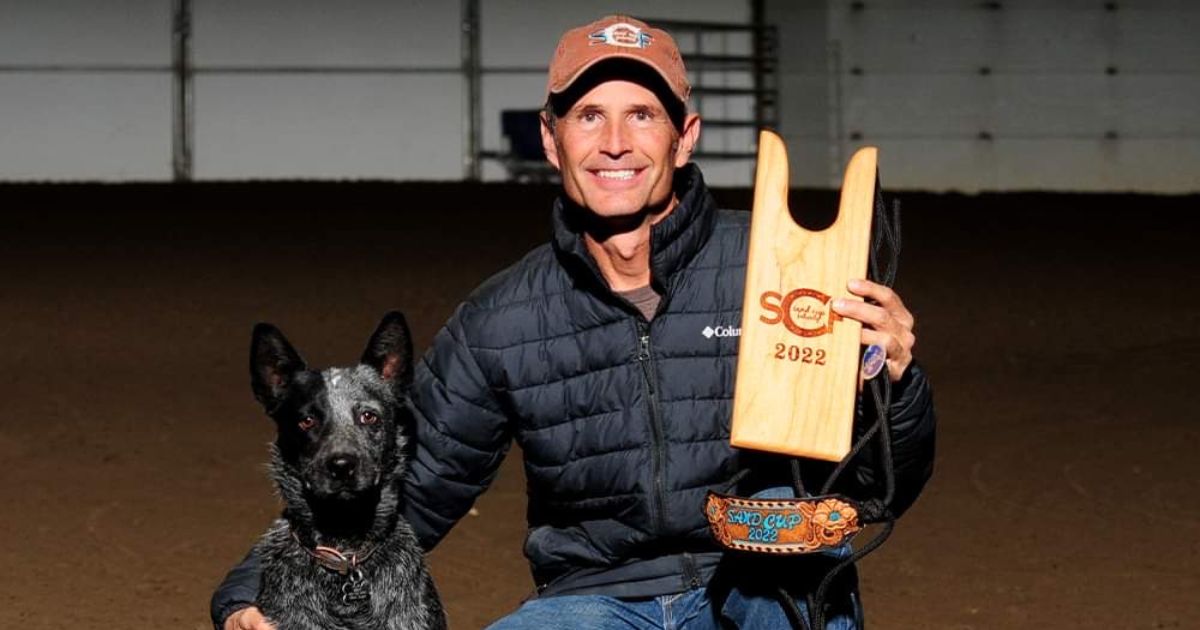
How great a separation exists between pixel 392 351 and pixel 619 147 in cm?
79

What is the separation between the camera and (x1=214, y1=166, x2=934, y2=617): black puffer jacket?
3775 mm

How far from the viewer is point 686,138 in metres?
3.91

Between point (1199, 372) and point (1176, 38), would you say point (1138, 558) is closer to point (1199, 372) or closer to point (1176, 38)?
point (1199, 372)

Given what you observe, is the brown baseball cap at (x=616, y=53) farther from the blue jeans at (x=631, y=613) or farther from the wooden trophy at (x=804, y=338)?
the blue jeans at (x=631, y=613)

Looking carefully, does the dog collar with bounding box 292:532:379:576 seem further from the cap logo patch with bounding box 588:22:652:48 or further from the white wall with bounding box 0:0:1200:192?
the white wall with bounding box 0:0:1200:192

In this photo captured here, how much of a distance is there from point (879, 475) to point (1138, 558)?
13.7 feet

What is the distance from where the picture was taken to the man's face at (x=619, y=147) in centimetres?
379

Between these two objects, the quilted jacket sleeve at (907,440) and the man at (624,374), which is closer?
the quilted jacket sleeve at (907,440)

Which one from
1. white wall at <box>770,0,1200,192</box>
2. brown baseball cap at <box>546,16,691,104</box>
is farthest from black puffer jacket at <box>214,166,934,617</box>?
white wall at <box>770,0,1200,192</box>

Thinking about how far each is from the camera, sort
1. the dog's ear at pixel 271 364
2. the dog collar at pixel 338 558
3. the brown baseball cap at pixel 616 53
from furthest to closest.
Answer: the dog's ear at pixel 271 364 < the dog collar at pixel 338 558 < the brown baseball cap at pixel 616 53

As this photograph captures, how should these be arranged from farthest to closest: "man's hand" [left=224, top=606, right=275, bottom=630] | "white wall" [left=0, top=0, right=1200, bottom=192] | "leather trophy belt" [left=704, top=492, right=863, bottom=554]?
"white wall" [left=0, top=0, right=1200, bottom=192]
"man's hand" [left=224, top=606, right=275, bottom=630]
"leather trophy belt" [left=704, top=492, right=863, bottom=554]

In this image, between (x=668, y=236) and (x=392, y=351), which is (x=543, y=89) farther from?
(x=668, y=236)

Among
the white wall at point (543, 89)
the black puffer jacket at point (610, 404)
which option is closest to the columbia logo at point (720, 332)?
the black puffer jacket at point (610, 404)

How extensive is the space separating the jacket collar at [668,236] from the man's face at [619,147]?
7 cm
